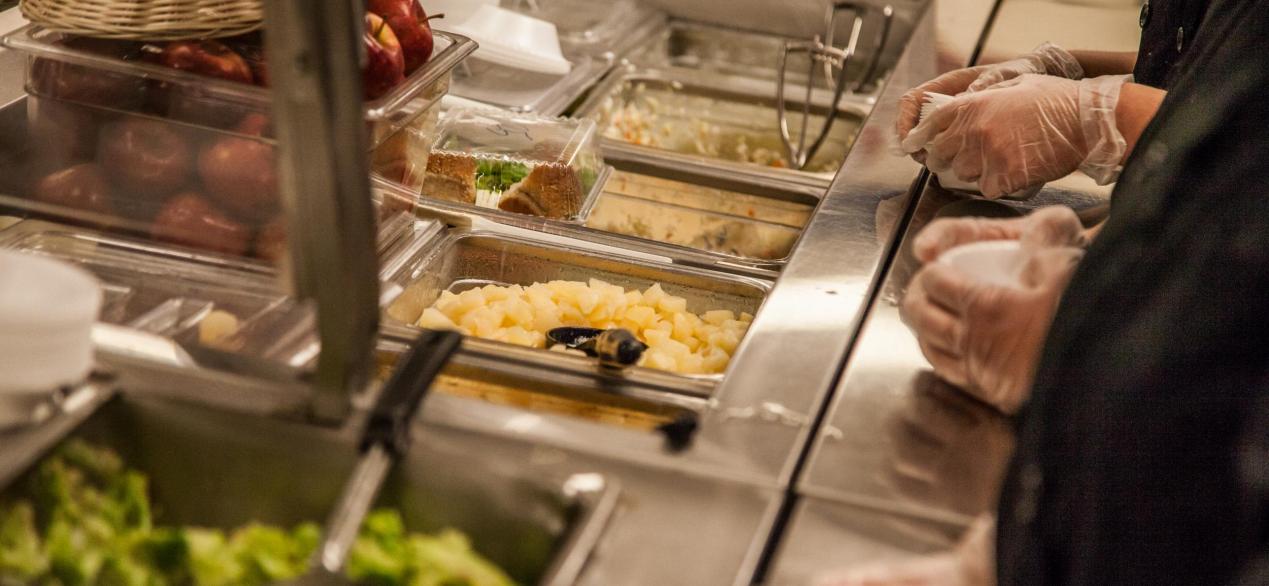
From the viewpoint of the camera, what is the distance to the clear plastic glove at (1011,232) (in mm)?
1379

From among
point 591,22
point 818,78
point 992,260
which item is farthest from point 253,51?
point 818,78

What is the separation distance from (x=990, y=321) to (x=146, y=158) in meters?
1.12

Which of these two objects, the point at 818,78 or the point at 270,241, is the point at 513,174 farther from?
the point at 818,78

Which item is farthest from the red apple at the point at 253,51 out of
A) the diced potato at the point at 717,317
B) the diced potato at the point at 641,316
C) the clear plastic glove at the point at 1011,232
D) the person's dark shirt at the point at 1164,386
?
the person's dark shirt at the point at 1164,386

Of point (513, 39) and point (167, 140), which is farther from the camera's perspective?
point (513, 39)

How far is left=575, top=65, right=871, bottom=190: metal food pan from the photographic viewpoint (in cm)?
293

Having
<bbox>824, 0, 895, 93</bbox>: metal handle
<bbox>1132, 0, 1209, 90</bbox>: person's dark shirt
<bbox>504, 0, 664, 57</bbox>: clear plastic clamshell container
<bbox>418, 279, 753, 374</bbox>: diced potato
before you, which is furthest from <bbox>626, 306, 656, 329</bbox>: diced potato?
<bbox>504, 0, 664, 57</bbox>: clear plastic clamshell container

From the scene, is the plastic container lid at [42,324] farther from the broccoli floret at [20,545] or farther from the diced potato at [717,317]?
the diced potato at [717,317]

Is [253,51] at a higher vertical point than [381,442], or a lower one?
higher

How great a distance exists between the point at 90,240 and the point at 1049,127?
1455mm

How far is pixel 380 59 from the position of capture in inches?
61.3

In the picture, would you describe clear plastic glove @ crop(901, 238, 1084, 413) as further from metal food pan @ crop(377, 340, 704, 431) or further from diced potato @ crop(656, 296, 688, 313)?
diced potato @ crop(656, 296, 688, 313)

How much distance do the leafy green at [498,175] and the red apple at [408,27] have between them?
0.44 metres

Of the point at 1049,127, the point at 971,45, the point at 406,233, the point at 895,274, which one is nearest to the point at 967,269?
the point at 895,274
